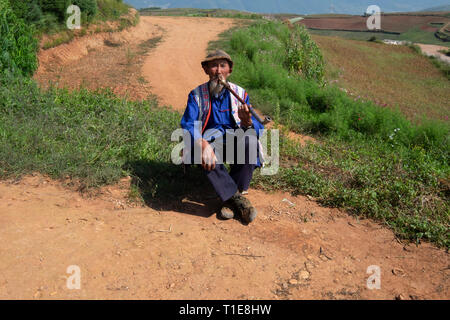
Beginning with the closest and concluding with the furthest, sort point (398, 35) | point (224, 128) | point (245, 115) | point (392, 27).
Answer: point (245, 115) < point (224, 128) < point (398, 35) < point (392, 27)

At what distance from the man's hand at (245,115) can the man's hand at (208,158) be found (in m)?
0.41

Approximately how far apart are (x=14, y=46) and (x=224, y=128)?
4720 millimetres

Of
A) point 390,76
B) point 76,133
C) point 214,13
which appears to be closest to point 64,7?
point 76,133

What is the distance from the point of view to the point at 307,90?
26.7ft

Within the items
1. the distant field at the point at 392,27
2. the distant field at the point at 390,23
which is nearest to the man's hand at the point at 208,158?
the distant field at the point at 392,27

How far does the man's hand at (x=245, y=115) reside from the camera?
3.38 metres

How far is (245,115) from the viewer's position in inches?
135

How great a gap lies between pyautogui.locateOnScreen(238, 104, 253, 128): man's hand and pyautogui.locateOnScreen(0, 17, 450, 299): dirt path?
83cm

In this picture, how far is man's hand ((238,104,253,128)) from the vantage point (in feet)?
11.1

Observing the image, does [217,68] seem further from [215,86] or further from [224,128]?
[224,128]

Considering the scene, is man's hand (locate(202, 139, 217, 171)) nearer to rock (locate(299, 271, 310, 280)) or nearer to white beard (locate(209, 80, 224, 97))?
white beard (locate(209, 80, 224, 97))

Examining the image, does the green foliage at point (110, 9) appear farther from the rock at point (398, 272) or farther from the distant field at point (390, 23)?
the distant field at point (390, 23)

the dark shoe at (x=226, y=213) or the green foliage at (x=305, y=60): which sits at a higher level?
the green foliage at (x=305, y=60)

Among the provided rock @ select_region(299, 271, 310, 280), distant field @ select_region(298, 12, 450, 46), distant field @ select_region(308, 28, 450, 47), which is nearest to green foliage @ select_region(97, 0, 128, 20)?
rock @ select_region(299, 271, 310, 280)
